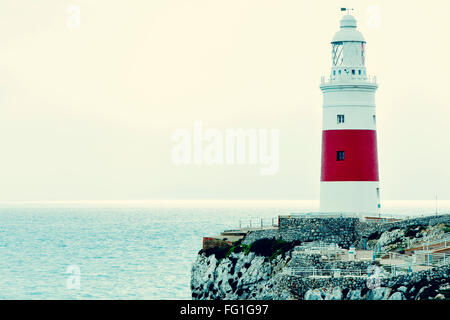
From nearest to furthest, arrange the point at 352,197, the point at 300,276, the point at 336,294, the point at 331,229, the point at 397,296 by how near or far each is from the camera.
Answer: the point at 397,296 < the point at 336,294 < the point at 300,276 < the point at 331,229 < the point at 352,197

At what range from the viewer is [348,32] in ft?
182

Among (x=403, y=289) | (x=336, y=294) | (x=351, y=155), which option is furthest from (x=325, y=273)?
(x=351, y=155)

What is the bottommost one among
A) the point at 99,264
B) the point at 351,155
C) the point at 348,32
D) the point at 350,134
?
the point at 99,264

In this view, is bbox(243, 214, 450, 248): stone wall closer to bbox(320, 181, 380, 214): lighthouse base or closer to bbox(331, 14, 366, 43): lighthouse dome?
bbox(320, 181, 380, 214): lighthouse base

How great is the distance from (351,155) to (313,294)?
17.8m

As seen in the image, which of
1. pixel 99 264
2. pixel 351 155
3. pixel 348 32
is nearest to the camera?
pixel 351 155

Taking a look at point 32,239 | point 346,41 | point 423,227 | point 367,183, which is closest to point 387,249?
point 423,227

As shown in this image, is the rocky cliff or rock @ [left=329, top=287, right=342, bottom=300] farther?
rock @ [left=329, top=287, right=342, bottom=300]

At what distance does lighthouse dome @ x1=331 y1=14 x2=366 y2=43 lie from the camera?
55.4m

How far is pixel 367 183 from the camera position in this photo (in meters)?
54.9

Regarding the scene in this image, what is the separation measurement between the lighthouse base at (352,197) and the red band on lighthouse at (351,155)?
37 cm

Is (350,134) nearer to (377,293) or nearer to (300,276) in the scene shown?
(300,276)

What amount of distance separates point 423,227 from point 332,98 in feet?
35.4

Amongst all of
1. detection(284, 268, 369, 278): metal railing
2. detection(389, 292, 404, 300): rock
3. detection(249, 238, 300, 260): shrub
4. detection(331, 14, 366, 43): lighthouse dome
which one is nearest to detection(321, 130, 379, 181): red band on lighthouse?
Answer: detection(331, 14, 366, 43): lighthouse dome
